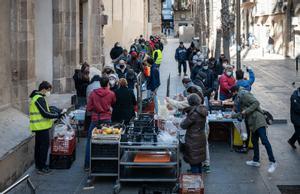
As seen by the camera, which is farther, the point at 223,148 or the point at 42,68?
the point at 42,68

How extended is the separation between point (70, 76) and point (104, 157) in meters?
7.30

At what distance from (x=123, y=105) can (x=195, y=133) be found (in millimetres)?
2220

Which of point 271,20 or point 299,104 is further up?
point 271,20

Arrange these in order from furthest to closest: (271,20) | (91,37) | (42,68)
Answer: (271,20)
(91,37)
(42,68)

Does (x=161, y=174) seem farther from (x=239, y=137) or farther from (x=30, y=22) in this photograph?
(x=30, y=22)

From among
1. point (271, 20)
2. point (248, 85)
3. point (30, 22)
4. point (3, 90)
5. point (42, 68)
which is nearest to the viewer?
point (3, 90)

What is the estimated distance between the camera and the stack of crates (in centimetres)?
1055

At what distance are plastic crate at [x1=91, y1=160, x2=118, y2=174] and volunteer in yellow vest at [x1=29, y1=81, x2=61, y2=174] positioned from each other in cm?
112

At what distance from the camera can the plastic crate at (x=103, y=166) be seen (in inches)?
380

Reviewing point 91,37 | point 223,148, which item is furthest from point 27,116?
point 91,37

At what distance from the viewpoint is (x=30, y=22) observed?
1181 cm

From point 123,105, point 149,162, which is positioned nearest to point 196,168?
point 149,162

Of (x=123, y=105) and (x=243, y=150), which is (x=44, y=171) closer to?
(x=123, y=105)

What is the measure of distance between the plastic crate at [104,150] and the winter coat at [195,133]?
123 cm
